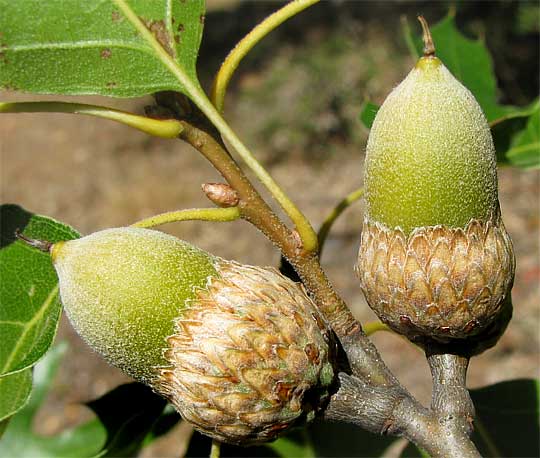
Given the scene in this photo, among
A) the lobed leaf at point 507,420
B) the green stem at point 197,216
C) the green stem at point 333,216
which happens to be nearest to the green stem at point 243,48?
the green stem at point 197,216

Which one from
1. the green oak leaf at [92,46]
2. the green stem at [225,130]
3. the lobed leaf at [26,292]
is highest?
the green oak leaf at [92,46]

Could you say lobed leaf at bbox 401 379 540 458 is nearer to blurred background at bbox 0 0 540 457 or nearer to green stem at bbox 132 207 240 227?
green stem at bbox 132 207 240 227

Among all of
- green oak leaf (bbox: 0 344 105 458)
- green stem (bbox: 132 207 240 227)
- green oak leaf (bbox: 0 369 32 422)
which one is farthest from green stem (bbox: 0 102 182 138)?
green oak leaf (bbox: 0 344 105 458)

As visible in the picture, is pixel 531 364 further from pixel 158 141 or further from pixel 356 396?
pixel 158 141

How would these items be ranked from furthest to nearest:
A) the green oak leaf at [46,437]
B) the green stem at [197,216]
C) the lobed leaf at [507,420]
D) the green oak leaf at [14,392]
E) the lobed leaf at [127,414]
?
the green oak leaf at [46,437] < the lobed leaf at [507,420] < the lobed leaf at [127,414] < the green oak leaf at [14,392] < the green stem at [197,216]

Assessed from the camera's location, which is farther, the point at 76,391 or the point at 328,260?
the point at 328,260

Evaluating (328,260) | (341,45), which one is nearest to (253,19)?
(341,45)

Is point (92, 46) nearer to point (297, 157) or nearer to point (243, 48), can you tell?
point (243, 48)

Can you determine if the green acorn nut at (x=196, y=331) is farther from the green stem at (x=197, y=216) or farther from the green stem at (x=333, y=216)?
the green stem at (x=333, y=216)
